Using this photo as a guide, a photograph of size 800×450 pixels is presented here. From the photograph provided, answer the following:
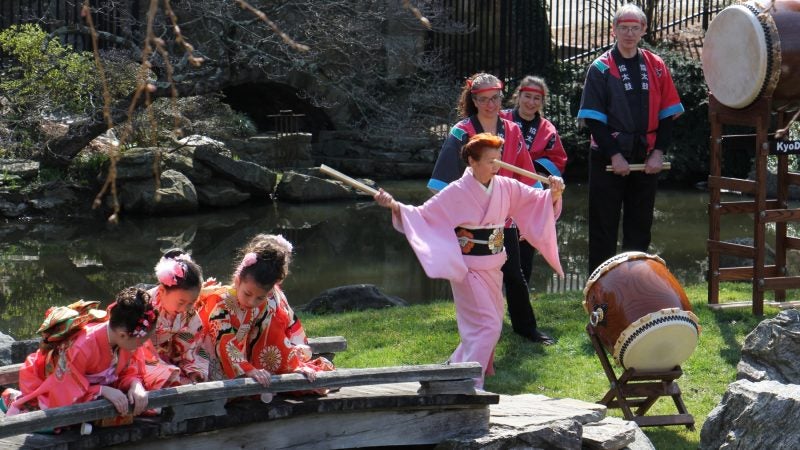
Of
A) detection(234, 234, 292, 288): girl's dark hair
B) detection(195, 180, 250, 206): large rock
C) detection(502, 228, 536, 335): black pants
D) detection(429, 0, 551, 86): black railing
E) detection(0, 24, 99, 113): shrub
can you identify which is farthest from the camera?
detection(429, 0, 551, 86): black railing

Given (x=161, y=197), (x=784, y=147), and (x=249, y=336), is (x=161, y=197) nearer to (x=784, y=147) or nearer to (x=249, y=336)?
(x=784, y=147)

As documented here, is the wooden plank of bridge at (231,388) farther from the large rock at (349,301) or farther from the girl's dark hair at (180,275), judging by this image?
the large rock at (349,301)

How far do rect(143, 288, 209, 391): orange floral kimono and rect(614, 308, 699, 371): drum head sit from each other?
184 centimetres

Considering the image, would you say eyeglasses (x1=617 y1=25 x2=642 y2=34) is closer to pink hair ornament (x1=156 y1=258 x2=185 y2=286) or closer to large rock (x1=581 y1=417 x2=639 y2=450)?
Result: large rock (x1=581 y1=417 x2=639 y2=450)

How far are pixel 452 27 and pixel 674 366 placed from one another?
12.8 m

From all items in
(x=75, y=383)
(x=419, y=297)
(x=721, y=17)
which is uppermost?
(x=721, y=17)

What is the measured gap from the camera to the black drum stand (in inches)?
187

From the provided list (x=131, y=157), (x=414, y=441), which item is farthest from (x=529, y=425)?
(x=131, y=157)

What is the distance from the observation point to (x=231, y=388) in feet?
12.5

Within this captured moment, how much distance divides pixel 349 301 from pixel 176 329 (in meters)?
4.04

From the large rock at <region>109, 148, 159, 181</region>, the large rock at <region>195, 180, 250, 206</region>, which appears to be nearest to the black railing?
the large rock at <region>195, 180, 250, 206</region>

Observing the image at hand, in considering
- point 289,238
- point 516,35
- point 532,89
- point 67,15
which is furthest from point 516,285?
point 516,35

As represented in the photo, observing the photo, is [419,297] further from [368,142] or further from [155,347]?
[368,142]

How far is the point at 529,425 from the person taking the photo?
167 inches
